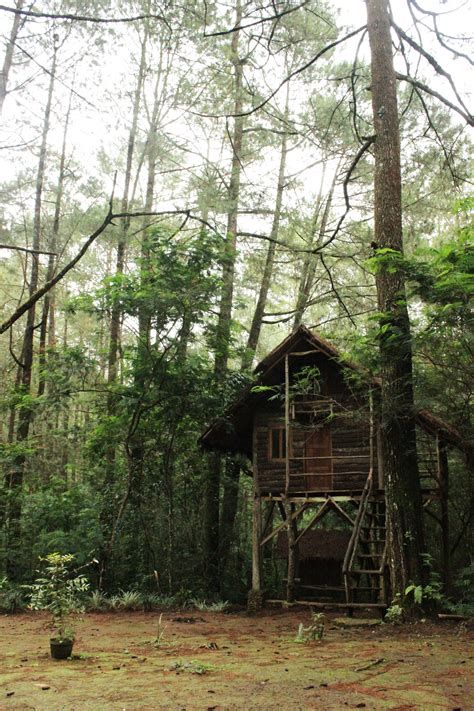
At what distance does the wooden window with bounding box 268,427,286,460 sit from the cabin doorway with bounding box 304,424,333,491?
0.67 metres

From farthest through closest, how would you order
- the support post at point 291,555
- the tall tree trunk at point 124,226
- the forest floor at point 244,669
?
the tall tree trunk at point 124,226
the support post at point 291,555
the forest floor at point 244,669

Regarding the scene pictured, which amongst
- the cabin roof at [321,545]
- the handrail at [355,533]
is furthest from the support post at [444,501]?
the cabin roof at [321,545]

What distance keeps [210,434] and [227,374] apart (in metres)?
1.73

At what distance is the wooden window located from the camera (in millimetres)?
14484

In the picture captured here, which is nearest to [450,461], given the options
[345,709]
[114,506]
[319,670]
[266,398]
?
[266,398]

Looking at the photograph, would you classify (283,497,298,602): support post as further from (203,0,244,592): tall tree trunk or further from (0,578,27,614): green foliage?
(0,578,27,614): green foliage

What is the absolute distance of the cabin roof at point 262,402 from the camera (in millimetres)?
12008

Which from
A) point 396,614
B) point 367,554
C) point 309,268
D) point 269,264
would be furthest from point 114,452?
point 396,614

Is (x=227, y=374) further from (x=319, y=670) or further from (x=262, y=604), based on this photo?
(x=319, y=670)

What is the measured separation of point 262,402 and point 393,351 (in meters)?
6.03

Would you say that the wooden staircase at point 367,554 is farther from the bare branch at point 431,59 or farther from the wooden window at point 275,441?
the bare branch at point 431,59

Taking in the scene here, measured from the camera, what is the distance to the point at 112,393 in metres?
14.7

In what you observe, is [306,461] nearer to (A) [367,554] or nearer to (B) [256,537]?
(B) [256,537]

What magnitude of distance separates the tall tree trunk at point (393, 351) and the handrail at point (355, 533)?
207cm
